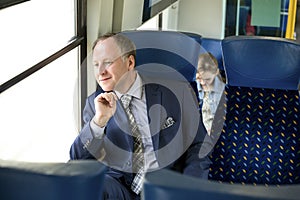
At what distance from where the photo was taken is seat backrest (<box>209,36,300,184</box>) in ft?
7.00

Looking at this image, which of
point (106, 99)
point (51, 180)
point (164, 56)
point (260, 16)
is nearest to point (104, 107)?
point (106, 99)

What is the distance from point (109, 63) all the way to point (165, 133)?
0.36m

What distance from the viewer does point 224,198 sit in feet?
3.23

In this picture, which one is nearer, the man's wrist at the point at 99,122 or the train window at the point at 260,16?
the man's wrist at the point at 99,122

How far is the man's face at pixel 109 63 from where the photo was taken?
2035 millimetres

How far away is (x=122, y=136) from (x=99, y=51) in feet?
1.14

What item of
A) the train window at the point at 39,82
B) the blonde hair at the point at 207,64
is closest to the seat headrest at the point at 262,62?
the blonde hair at the point at 207,64

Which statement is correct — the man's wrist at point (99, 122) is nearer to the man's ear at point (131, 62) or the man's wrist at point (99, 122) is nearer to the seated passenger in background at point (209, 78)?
the man's ear at point (131, 62)

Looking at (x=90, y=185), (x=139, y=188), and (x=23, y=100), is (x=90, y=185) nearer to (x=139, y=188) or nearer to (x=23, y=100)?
(x=139, y=188)

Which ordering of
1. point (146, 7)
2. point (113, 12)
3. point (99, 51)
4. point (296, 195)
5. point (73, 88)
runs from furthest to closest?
point (146, 7) < point (113, 12) < point (73, 88) < point (99, 51) < point (296, 195)

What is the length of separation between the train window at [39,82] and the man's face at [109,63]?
31cm

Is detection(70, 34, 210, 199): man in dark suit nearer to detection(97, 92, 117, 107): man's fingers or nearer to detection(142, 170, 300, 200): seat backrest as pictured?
detection(97, 92, 117, 107): man's fingers

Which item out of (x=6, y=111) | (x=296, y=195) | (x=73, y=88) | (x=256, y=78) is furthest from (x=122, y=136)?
(x=296, y=195)

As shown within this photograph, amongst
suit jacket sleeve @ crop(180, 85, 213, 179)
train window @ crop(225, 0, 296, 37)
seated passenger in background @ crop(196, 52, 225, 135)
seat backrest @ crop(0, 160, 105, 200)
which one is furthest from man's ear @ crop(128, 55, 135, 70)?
train window @ crop(225, 0, 296, 37)
